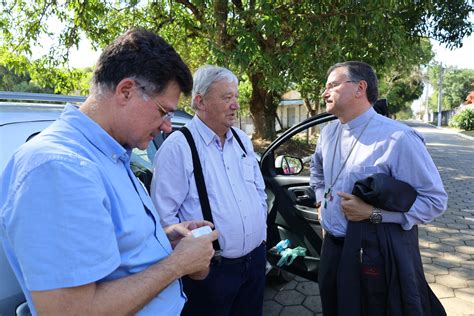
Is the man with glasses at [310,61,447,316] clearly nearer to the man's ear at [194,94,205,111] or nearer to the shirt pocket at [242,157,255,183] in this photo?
the shirt pocket at [242,157,255,183]

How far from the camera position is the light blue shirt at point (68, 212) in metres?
0.84

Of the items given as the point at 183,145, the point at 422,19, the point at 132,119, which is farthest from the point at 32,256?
the point at 422,19

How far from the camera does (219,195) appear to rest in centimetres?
191

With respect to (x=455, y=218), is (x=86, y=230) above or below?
above

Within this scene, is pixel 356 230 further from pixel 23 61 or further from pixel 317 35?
pixel 23 61

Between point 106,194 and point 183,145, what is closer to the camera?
point 106,194

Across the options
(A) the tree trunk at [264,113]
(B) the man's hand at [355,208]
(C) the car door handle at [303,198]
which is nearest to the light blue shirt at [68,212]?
(B) the man's hand at [355,208]

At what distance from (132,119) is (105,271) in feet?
1.57

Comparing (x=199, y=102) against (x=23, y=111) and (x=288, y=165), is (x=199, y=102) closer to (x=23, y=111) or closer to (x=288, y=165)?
(x=23, y=111)

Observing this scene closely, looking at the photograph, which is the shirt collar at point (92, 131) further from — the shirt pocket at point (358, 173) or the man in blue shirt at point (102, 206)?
the shirt pocket at point (358, 173)

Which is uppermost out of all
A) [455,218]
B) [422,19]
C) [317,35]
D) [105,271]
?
[422,19]

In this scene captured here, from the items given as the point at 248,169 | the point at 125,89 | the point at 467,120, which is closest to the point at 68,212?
the point at 125,89

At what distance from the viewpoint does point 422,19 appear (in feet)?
25.2

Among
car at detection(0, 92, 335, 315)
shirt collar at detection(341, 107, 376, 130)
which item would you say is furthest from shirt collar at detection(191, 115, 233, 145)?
shirt collar at detection(341, 107, 376, 130)
